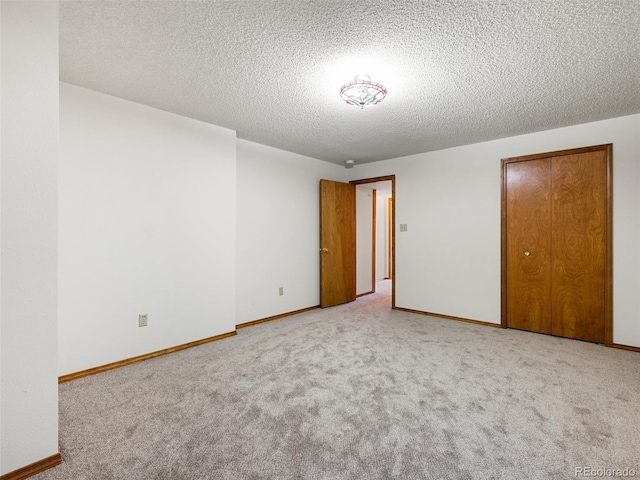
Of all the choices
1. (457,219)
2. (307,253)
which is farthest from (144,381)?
(457,219)

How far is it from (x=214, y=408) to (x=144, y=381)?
79cm

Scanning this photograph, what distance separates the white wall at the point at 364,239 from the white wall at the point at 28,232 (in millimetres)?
4783

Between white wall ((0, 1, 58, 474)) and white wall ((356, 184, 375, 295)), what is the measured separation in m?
4.78

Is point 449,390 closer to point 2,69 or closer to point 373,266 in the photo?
point 2,69

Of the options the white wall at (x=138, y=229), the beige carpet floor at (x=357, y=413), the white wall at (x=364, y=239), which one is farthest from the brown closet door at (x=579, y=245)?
the white wall at (x=138, y=229)

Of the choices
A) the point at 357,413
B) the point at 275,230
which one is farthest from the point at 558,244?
the point at 275,230

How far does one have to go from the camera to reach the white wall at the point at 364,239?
19.3ft

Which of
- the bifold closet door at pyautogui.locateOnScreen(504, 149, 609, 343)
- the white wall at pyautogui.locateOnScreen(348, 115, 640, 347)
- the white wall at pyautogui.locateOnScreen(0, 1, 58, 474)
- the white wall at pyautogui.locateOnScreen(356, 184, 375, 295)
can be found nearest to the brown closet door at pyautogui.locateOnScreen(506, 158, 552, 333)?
the bifold closet door at pyautogui.locateOnScreen(504, 149, 609, 343)

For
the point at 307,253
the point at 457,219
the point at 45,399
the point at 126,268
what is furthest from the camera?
the point at 307,253

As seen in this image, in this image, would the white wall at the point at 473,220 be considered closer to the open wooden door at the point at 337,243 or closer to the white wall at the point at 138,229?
the open wooden door at the point at 337,243

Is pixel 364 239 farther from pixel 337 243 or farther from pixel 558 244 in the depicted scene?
pixel 558 244

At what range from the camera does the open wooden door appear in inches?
193

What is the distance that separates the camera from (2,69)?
1.41 metres

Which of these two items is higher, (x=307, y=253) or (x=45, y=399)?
(x=307, y=253)
